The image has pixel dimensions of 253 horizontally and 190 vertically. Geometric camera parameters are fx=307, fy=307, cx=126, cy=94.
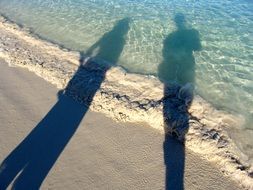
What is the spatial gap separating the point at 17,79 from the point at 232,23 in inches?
294

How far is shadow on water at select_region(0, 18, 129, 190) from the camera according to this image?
5.98 meters

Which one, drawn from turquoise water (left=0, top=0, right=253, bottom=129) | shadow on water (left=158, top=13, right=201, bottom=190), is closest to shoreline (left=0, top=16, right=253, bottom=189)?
shadow on water (left=158, top=13, right=201, bottom=190)

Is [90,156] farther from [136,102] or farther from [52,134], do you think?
A: [136,102]

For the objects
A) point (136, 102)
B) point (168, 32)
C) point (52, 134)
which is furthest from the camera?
point (168, 32)

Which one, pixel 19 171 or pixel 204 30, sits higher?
pixel 204 30

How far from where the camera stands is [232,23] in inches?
428

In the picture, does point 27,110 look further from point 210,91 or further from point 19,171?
point 210,91

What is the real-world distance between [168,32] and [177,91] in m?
3.54

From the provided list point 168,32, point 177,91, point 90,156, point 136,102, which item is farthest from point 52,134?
point 168,32

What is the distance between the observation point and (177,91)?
760cm

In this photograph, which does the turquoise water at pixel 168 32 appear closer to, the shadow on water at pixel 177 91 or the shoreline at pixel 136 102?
the shadow on water at pixel 177 91

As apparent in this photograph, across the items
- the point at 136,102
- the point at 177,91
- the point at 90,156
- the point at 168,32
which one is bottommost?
the point at 90,156

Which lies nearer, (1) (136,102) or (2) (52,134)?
(2) (52,134)

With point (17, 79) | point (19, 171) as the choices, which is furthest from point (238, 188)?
point (17, 79)
